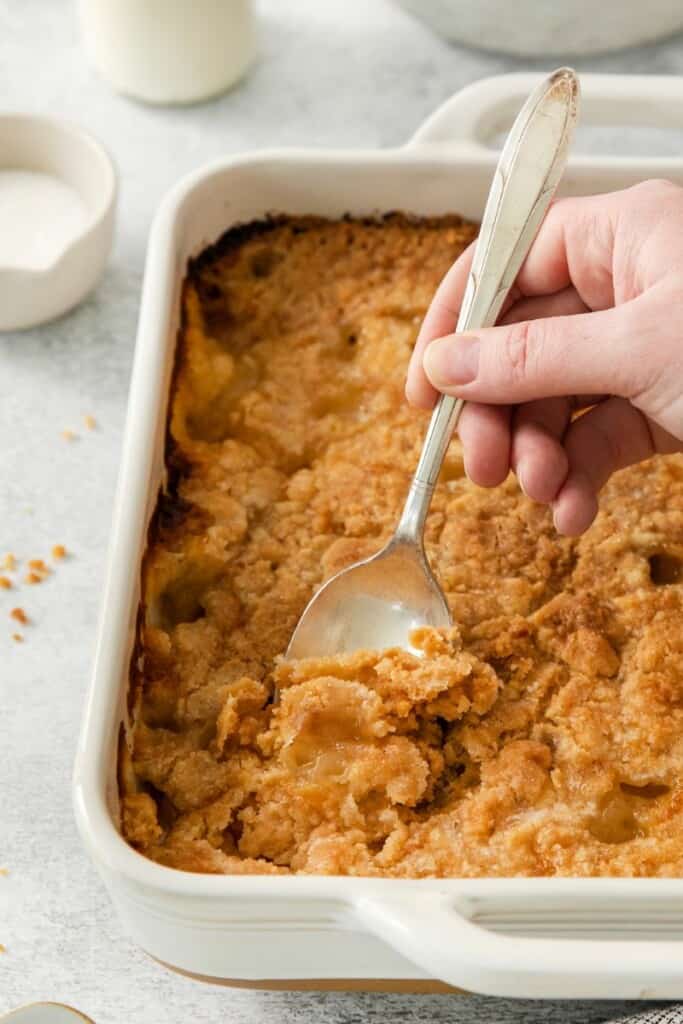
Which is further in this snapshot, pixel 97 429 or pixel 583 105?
pixel 97 429

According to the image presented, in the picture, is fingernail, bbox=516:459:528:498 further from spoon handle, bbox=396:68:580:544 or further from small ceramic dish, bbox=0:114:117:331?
small ceramic dish, bbox=0:114:117:331

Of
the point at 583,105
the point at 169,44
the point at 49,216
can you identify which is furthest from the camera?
the point at 169,44

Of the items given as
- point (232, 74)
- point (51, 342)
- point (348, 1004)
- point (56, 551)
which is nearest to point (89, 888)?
point (348, 1004)

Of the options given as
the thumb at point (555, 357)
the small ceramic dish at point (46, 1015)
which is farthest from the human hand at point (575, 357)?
the small ceramic dish at point (46, 1015)

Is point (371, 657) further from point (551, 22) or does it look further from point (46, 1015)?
point (551, 22)

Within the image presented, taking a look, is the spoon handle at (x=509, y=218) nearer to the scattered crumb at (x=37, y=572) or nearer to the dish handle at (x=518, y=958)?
the dish handle at (x=518, y=958)

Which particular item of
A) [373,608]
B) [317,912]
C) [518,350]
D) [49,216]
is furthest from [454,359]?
[49,216]
